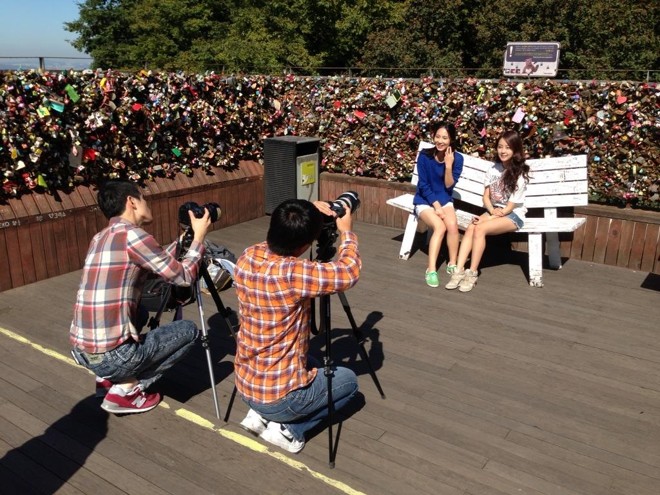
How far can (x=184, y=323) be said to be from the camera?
11.4 ft

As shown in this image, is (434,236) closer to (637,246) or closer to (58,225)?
(637,246)

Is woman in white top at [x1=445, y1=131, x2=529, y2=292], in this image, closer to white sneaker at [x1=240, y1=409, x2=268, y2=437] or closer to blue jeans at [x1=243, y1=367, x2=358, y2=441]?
blue jeans at [x1=243, y1=367, x2=358, y2=441]

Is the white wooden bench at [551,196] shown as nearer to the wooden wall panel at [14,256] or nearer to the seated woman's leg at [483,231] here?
the seated woman's leg at [483,231]

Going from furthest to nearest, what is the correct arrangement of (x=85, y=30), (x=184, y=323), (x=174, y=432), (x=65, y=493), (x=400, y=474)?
(x=85, y=30), (x=184, y=323), (x=174, y=432), (x=400, y=474), (x=65, y=493)

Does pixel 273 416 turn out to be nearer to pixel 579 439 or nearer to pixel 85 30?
pixel 579 439

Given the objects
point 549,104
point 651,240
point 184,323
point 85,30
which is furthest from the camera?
point 85,30

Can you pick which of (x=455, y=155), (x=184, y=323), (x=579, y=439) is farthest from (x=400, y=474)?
(x=455, y=155)

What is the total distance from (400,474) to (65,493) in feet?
5.18

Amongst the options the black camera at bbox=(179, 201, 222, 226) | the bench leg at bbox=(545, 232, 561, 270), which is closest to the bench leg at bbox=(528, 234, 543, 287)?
the bench leg at bbox=(545, 232, 561, 270)

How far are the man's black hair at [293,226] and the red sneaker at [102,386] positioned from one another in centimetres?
140

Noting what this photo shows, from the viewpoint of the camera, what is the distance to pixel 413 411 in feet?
11.7

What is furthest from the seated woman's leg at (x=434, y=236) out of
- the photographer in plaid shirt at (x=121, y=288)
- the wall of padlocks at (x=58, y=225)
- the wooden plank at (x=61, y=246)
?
the wooden plank at (x=61, y=246)

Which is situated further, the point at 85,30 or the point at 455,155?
the point at 85,30

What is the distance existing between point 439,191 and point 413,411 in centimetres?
311
